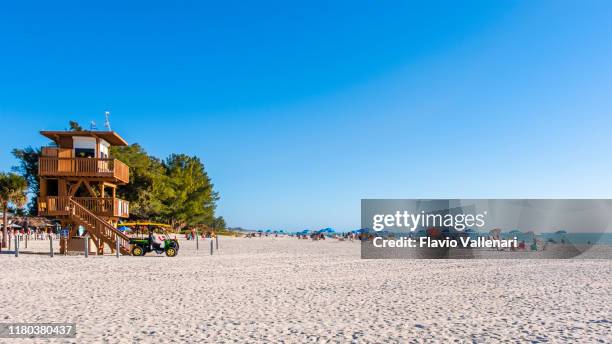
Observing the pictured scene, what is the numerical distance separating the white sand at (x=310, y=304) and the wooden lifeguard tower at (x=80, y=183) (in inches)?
271

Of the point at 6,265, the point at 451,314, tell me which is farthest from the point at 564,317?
the point at 6,265

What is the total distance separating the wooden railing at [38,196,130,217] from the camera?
998 inches

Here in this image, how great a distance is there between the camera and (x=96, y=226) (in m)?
25.7

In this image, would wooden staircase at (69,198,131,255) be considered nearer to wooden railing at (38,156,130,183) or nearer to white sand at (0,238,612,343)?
wooden railing at (38,156,130,183)

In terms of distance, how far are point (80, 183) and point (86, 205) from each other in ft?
4.05

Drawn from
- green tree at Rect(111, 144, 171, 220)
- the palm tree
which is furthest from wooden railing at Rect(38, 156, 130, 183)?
green tree at Rect(111, 144, 171, 220)

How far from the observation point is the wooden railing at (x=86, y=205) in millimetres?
25359

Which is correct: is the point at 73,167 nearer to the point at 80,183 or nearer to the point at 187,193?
the point at 80,183

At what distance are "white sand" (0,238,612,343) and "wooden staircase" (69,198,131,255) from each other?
664cm

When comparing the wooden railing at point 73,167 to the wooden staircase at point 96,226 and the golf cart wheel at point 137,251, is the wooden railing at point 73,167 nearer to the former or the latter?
the wooden staircase at point 96,226

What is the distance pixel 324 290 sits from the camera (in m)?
13.5

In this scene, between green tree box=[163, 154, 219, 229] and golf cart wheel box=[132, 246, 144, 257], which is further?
green tree box=[163, 154, 219, 229]

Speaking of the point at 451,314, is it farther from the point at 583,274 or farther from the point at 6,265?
the point at 6,265

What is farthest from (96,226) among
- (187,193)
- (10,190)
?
(187,193)
